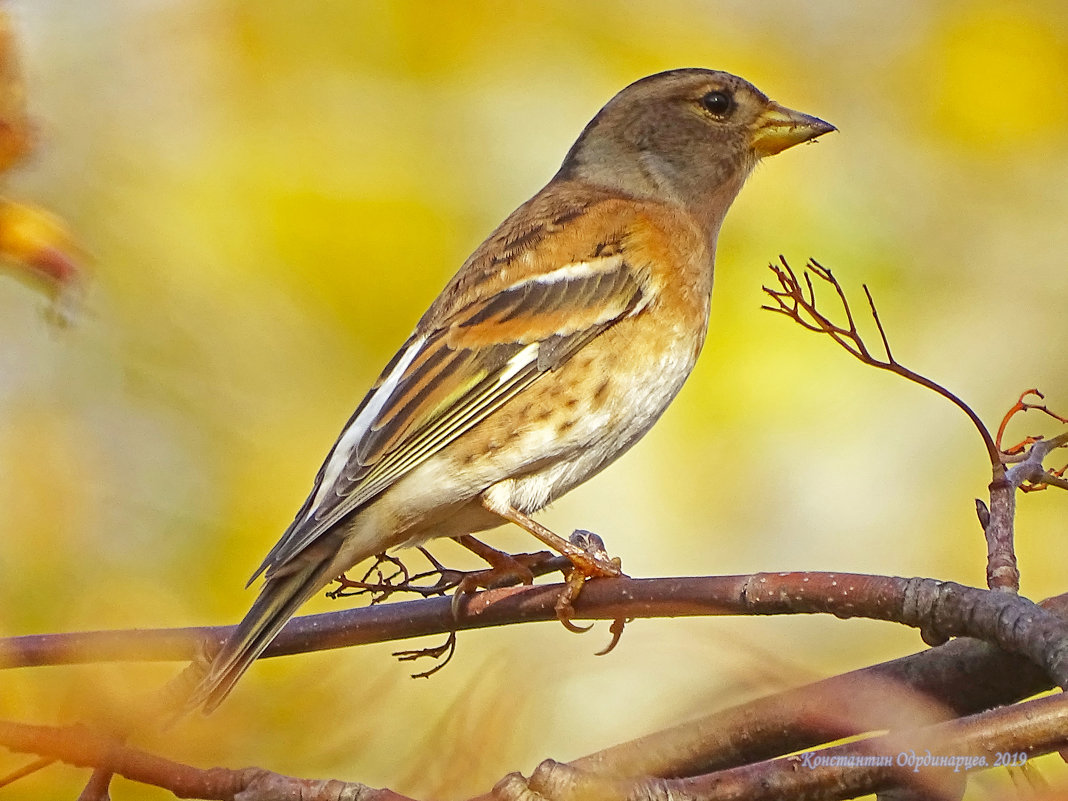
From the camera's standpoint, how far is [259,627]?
2598 millimetres

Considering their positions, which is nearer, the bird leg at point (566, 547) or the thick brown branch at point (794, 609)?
the thick brown branch at point (794, 609)

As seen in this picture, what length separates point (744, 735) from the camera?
1.81m

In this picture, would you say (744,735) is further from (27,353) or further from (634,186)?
(27,353)

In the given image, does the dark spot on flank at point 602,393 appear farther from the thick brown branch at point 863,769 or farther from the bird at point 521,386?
the thick brown branch at point 863,769

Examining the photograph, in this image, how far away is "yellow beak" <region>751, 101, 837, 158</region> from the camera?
400 centimetres

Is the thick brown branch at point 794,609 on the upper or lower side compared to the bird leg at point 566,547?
upper

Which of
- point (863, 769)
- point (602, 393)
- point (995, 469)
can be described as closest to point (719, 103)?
point (602, 393)

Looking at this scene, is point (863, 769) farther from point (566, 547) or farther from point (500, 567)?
point (500, 567)

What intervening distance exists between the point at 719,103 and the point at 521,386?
1453 millimetres

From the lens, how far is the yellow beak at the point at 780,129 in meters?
4.00

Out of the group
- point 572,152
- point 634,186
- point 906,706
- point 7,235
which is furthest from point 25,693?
point 572,152

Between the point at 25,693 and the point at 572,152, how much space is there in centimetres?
321

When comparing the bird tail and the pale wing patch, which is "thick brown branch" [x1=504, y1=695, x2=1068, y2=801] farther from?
the pale wing patch

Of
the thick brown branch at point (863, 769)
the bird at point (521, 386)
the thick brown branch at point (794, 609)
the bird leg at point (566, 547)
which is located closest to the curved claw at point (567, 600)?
the thick brown branch at point (794, 609)
